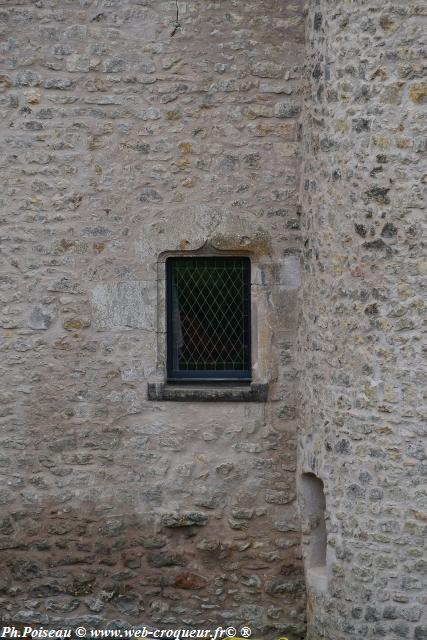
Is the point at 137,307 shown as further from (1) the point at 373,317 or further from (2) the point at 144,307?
(1) the point at 373,317

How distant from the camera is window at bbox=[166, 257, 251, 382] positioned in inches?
252

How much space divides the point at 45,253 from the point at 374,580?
3.07 m

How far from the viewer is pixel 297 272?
20.6 ft

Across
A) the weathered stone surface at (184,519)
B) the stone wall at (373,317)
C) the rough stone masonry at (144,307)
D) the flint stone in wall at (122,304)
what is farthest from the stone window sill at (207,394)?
the weathered stone surface at (184,519)

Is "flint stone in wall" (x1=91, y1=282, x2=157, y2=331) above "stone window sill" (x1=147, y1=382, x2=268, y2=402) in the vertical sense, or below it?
above

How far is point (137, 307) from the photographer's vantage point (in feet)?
20.7

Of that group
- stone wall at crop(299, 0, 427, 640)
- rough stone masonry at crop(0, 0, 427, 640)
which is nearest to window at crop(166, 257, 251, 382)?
rough stone masonry at crop(0, 0, 427, 640)

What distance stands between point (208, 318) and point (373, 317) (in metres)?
1.44

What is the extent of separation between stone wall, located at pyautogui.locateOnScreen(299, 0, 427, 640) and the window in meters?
0.85

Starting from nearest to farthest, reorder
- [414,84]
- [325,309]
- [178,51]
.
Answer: [414,84], [325,309], [178,51]

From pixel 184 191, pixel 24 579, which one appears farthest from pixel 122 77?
pixel 24 579

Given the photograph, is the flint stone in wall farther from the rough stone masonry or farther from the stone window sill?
the stone window sill

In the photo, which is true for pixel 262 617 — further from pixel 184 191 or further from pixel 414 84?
pixel 414 84

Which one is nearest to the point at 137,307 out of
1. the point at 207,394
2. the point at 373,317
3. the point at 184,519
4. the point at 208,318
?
the point at 208,318
